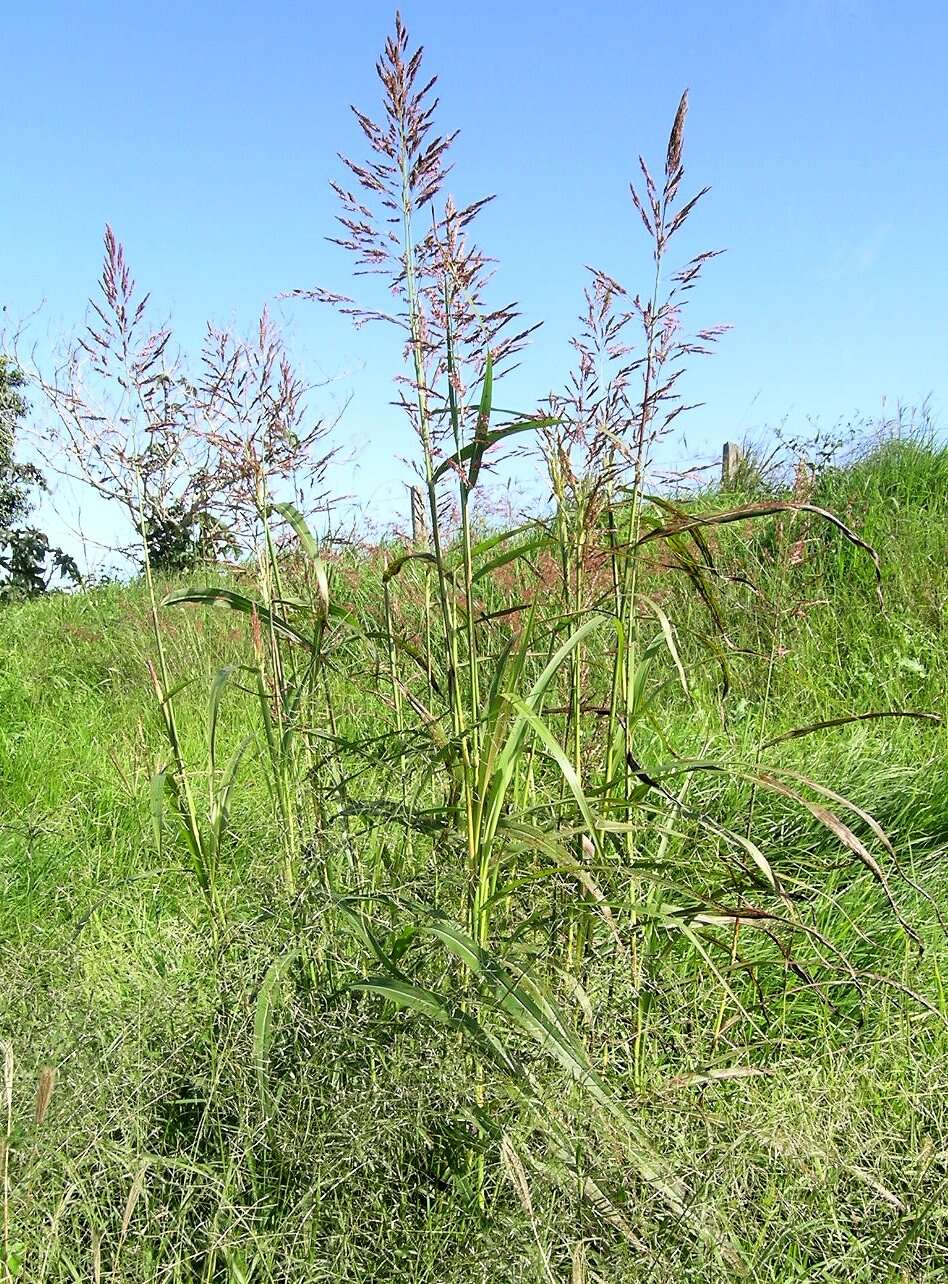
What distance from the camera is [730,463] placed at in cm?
855

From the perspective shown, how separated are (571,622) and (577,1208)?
0.94 meters

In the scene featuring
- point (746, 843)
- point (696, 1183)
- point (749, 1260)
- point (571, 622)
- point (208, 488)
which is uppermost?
point (208, 488)

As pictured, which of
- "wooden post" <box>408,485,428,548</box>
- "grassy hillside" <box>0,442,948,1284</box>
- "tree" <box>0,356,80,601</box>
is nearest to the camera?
"grassy hillside" <box>0,442,948,1284</box>

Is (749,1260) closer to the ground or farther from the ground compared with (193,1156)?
closer to the ground

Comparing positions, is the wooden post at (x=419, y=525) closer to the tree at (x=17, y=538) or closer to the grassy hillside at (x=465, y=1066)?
the grassy hillside at (x=465, y=1066)

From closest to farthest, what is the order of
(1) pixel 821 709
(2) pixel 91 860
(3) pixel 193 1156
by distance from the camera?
1. (3) pixel 193 1156
2. (2) pixel 91 860
3. (1) pixel 821 709

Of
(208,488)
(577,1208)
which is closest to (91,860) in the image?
(208,488)

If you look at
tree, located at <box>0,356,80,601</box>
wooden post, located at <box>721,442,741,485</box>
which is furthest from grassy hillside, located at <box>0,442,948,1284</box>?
tree, located at <box>0,356,80,601</box>

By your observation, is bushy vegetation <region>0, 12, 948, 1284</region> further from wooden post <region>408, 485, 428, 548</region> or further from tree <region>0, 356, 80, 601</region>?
tree <region>0, 356, 80, 601</region>

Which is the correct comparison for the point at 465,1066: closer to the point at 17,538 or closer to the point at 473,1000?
the point at 473,1000

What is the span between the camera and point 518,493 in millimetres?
5152

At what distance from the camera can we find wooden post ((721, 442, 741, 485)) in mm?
8203

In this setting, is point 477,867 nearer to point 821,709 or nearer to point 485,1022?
point 485,1022

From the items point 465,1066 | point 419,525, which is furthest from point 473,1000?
point 419,525
